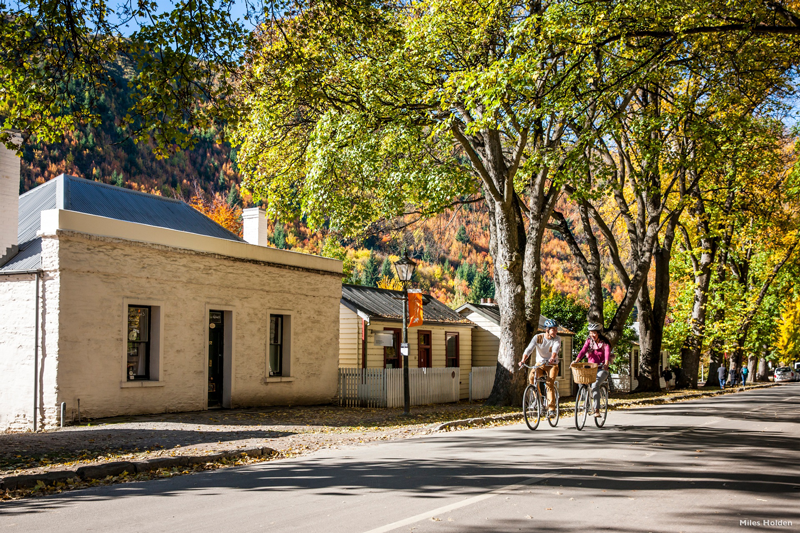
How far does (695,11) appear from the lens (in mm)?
13922

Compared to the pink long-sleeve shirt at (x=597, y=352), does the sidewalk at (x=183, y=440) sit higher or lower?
lower

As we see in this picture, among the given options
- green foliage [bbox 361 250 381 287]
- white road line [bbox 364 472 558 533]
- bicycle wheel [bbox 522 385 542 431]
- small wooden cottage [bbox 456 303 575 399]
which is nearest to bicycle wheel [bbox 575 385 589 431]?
bicycle wheel [bbox 522 385 542 431]

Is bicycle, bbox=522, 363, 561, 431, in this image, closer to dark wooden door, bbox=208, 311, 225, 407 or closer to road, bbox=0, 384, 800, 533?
road, bbox=0, 384, 800, 533

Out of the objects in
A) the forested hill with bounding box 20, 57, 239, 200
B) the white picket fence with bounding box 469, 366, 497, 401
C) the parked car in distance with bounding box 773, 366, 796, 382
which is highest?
the forested hill with bounding box 20, 57, 239, 200

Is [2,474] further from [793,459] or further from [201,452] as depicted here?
[793,459]

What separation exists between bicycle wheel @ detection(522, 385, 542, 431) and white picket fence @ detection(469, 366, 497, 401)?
12.9 metres

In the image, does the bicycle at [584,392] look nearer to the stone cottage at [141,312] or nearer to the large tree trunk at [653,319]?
the stone cottage at [141,312]

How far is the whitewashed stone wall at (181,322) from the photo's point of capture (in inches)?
616

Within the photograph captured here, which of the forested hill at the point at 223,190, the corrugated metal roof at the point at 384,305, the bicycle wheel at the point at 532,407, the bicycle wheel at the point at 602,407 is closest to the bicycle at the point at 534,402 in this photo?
the bicycle wheel at the point at 532,407

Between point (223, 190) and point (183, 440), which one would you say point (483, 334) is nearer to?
point (183, 440)

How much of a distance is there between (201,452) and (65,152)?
101 meters


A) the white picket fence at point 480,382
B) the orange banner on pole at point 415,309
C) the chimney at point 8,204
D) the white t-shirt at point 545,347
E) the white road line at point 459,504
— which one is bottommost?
the white picket fence at point 480,382

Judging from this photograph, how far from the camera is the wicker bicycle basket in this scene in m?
13.6

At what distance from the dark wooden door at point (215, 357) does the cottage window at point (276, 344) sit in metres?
1.92
